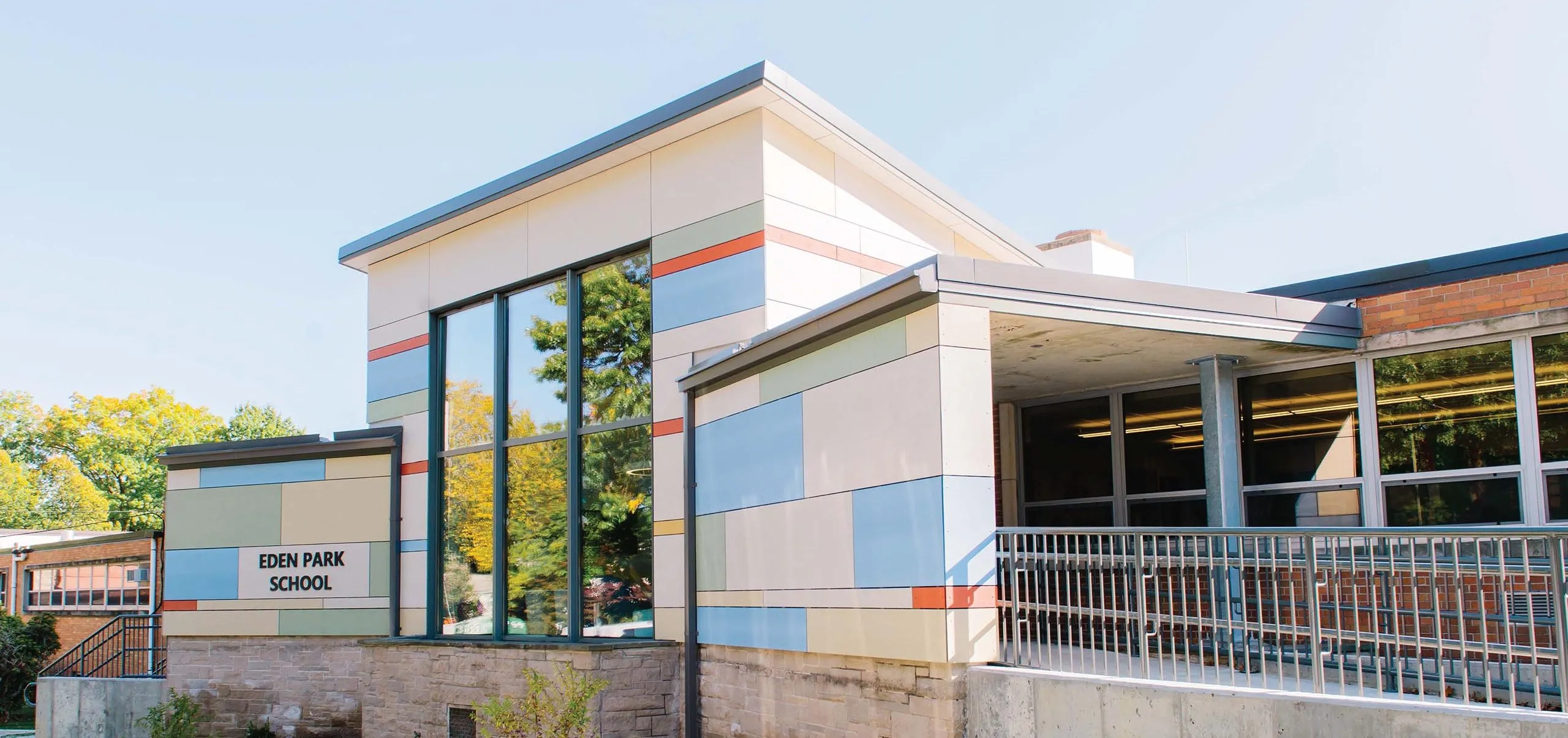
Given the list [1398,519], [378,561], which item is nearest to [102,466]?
[378,561]

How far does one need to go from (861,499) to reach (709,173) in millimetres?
4476

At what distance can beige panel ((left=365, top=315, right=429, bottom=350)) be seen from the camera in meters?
15.2

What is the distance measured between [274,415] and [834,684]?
63131mm

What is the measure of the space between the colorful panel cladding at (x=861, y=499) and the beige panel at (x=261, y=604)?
22.0 feet

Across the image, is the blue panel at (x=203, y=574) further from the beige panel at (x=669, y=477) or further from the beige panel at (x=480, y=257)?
the beige panel at (x=669, y=477)

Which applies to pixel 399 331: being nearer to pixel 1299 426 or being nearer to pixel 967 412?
pixel 967 412

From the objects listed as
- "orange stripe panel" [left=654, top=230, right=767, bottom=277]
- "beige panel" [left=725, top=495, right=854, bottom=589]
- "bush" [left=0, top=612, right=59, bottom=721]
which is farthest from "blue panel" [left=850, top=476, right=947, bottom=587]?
"bush" [left=0, top=612, right=59, bottom=721]

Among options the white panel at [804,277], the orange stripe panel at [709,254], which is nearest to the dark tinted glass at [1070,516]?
the white panel at [804,277]

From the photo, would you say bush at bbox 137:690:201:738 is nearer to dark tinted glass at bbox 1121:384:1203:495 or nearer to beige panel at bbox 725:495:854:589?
beige panel at bbox 725:495:854:589

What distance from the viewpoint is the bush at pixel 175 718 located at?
599 inches

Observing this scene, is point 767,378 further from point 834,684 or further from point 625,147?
point 625,147

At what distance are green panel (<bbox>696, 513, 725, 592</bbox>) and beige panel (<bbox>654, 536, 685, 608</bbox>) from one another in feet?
0.72

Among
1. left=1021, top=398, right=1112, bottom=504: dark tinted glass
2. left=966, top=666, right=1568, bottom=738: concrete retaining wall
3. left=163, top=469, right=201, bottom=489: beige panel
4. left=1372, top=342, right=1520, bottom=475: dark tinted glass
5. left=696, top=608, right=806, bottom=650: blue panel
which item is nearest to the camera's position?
left=966, top=666, right=1568, bottom=738: concrete retaining wall

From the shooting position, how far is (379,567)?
1527cm
